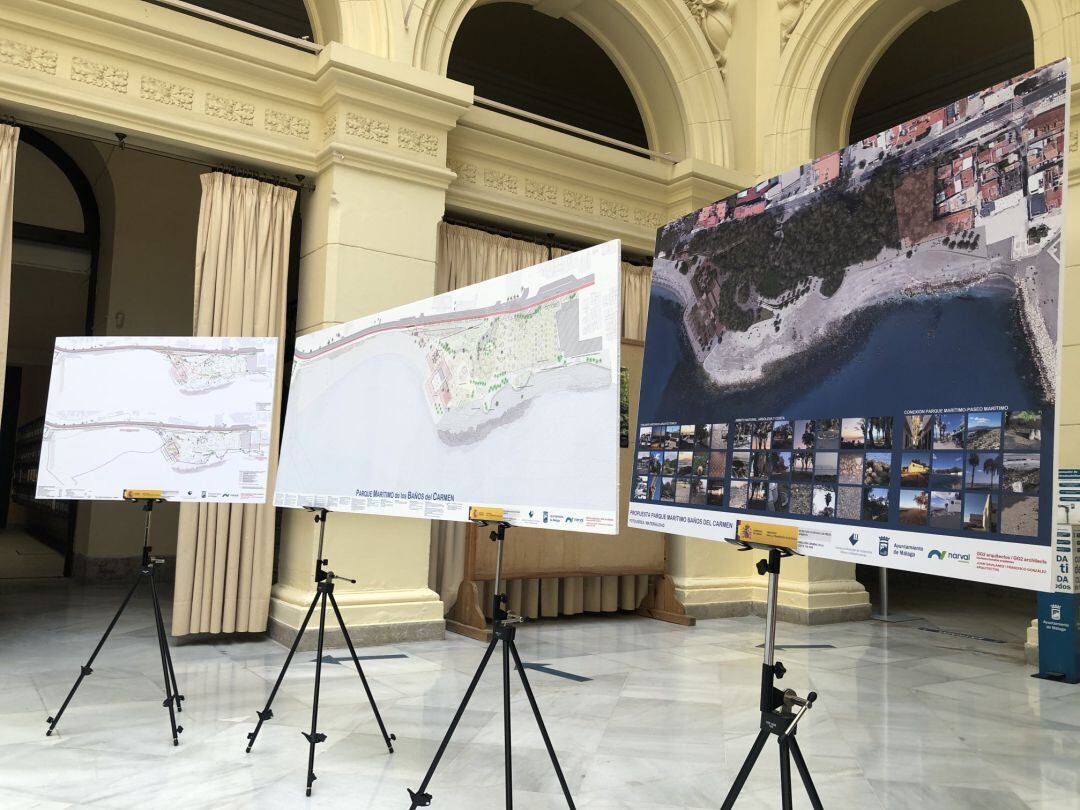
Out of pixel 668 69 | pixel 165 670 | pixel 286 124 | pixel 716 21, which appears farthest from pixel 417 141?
pixel 165 670

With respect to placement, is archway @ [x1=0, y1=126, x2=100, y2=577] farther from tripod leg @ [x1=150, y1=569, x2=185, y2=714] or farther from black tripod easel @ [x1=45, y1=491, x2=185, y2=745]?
tripod leg @ [x1=150, y1=569, x2=185, y2=714]

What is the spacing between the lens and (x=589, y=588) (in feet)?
22.4

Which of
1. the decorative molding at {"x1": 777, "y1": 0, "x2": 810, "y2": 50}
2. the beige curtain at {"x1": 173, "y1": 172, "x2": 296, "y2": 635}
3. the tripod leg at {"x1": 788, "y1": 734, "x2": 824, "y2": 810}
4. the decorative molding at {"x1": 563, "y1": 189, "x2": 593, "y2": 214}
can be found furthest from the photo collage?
the decorative molding at {"x1": 777, "y1": 0, "x2": 810, "y2": 50}

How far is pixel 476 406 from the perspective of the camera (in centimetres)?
290

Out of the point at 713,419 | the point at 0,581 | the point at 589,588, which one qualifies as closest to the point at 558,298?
the point at 713,419

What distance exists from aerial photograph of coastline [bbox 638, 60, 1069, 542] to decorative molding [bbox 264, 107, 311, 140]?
4042 mm

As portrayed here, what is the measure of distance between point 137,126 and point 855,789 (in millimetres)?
5241

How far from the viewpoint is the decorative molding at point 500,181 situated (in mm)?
6508

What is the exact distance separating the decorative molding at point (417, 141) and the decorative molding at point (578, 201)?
4.67 ft

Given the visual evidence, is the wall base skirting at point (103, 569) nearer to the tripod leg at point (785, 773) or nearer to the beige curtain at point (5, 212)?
the beige curtain at point (5, 212)

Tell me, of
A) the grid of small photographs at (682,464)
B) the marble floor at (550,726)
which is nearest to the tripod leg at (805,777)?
the grid of small photographs at (682,464)

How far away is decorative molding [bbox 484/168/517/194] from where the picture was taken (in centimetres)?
651

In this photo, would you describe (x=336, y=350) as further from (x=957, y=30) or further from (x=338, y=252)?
(x=957, y=30)

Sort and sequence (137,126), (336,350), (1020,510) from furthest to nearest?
(137,126) < (336,350) < (1020,510)
